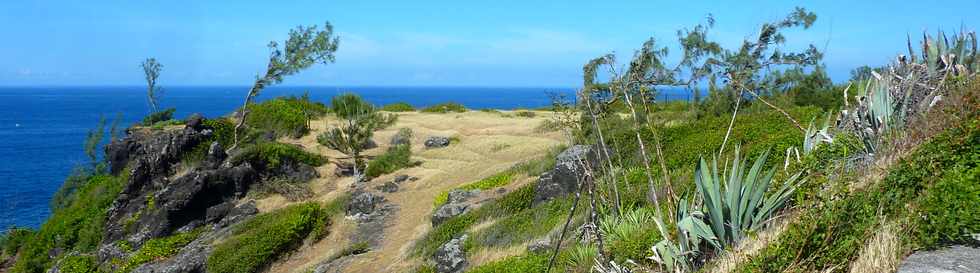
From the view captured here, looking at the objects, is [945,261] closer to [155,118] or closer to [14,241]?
[14,241]

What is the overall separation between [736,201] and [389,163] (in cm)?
1979

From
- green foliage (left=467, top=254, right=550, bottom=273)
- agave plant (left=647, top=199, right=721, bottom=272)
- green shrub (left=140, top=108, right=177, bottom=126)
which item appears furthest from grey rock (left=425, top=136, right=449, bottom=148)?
agave plant (left=647, top=199, right=721, bottom=272)

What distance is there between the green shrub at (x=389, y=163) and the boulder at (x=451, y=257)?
11962 millimetres

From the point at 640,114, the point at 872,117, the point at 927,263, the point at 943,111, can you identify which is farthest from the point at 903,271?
the point at 640,114

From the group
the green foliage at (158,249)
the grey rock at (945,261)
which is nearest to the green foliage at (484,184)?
the green foliage at (158,249)

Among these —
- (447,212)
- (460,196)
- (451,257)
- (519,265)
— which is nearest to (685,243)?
(519,265)

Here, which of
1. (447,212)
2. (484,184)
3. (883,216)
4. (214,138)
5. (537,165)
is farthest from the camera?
(214,138)

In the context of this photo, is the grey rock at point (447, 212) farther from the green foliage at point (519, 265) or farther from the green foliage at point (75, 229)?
the green foliage at point (75, 229)

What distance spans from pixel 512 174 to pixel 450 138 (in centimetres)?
1025

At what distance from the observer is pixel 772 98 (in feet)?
77.7

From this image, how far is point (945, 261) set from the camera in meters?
4.57

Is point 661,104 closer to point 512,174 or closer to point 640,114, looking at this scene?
point 640,114

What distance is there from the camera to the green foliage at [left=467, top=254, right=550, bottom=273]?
9067mm

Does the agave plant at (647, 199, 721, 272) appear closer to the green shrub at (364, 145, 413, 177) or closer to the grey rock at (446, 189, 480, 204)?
the grey rock at (446, 189, 480, 204)
